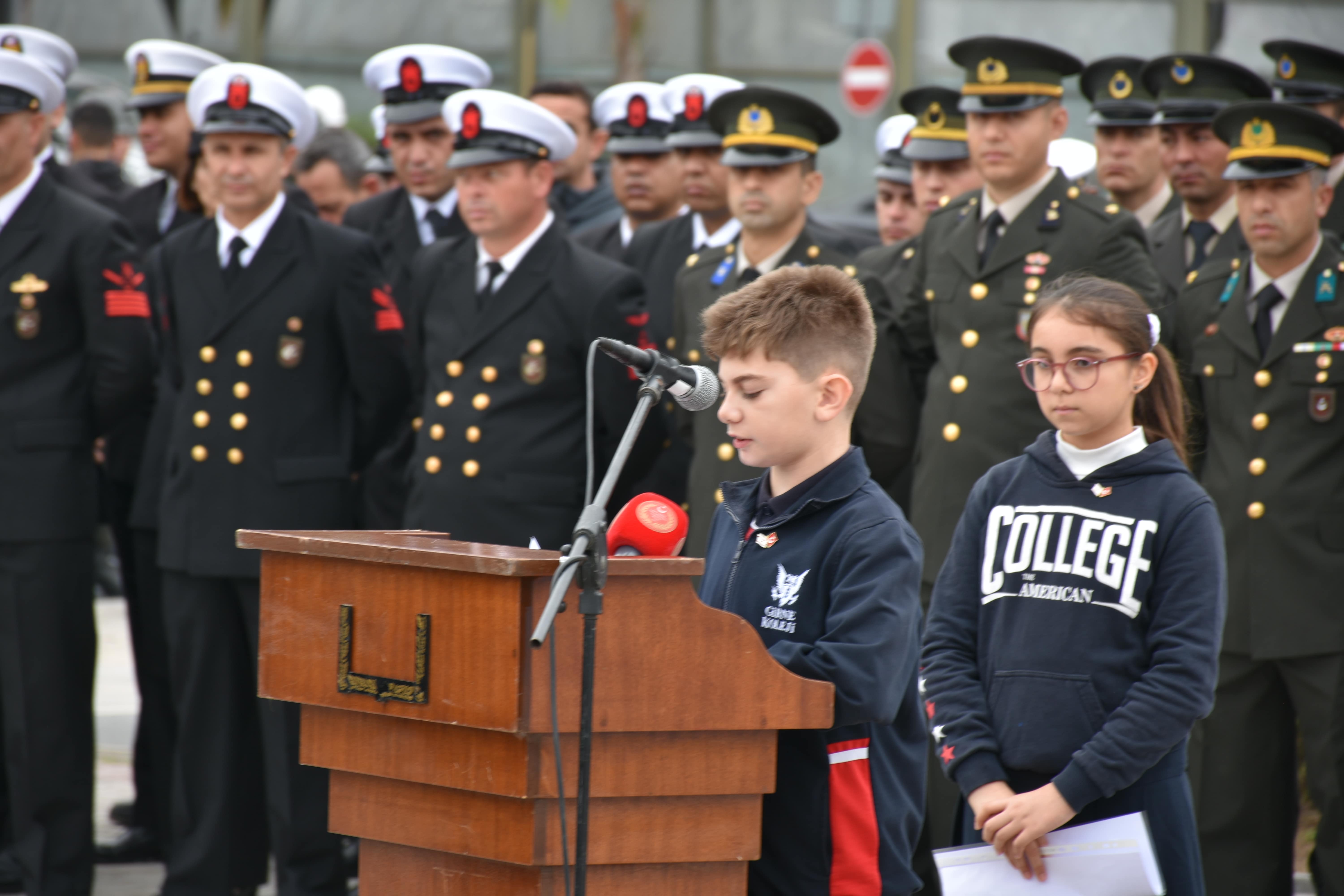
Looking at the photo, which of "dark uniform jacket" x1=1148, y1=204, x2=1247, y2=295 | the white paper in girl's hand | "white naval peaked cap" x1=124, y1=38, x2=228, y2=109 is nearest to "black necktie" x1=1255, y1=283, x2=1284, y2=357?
"dark uniform jacket" x1=1148, y1=204, x2=1247, y2=295

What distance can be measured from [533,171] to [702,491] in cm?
119

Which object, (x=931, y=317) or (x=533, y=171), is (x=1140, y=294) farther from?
(x=533, y=171)

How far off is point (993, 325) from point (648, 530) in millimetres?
2353

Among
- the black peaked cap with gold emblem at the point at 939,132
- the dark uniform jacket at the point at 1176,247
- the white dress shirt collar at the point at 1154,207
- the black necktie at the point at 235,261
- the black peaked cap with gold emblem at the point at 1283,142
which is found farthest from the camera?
the white dress shirt collar at the point at 1154,207

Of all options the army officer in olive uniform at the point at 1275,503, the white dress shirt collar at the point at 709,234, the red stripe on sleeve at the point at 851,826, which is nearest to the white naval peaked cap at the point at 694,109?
the white dress shirt collar at the point at 709,234

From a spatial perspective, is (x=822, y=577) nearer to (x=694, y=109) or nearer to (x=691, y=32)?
(x=694, y=109)

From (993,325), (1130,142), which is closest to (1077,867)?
(993,325)

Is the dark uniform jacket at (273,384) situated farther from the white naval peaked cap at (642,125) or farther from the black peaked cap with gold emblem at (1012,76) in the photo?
the white naval peaked cap at (642,125)

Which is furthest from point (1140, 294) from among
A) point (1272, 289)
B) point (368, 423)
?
point (368, 423)

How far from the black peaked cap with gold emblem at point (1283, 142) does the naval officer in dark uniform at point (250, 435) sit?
2.65 metres

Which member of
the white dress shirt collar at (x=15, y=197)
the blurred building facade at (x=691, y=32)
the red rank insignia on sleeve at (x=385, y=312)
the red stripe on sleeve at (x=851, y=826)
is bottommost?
the red stripe on sleeve at (x=851, y=826)

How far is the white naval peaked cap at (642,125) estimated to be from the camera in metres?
7.50

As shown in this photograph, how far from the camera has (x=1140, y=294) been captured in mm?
4816

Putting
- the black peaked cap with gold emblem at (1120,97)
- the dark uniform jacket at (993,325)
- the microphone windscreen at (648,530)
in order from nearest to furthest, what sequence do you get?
1. the microphone windscreen at (648,530)
2. the dark uniform jacket at (993,325)
3. the black peaked cap with gold emblem at (1120,97)
